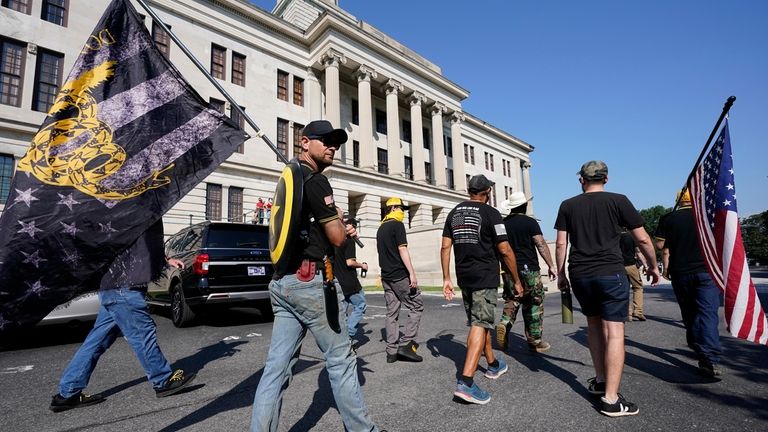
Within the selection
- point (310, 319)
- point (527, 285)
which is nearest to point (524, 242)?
point (527, 285)

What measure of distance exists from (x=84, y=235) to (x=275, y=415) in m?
1.79

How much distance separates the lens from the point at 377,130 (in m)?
33.8

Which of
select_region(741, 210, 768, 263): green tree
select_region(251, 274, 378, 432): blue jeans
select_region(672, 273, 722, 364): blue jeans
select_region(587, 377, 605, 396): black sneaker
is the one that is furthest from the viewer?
select_region(741, 210, 768, 263): green tree

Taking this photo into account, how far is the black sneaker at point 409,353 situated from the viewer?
4.55 m

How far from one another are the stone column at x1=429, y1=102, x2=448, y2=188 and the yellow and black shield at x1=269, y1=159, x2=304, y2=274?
3207 centimetres

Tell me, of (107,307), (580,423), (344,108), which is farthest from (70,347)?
(344,108)

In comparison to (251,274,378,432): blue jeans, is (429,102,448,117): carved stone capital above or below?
above

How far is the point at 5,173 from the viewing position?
1714 centimetres

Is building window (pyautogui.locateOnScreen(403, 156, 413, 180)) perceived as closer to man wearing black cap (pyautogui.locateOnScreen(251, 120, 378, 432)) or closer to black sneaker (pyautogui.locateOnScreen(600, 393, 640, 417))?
black sneaker (pyautogui.locateOnScreen(600, 393, 640, 417))

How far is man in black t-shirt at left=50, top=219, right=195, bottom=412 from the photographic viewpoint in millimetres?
3137

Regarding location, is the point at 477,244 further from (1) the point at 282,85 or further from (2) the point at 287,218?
(1) the point at 282,85

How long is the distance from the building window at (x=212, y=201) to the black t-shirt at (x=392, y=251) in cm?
2045

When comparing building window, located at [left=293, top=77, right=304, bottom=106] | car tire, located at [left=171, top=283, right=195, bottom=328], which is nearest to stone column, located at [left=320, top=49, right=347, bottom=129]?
building window, located at [left=293, top=77, right=304, bottom=106]

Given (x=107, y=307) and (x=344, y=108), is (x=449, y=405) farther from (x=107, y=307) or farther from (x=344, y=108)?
(x=344, y=108)
